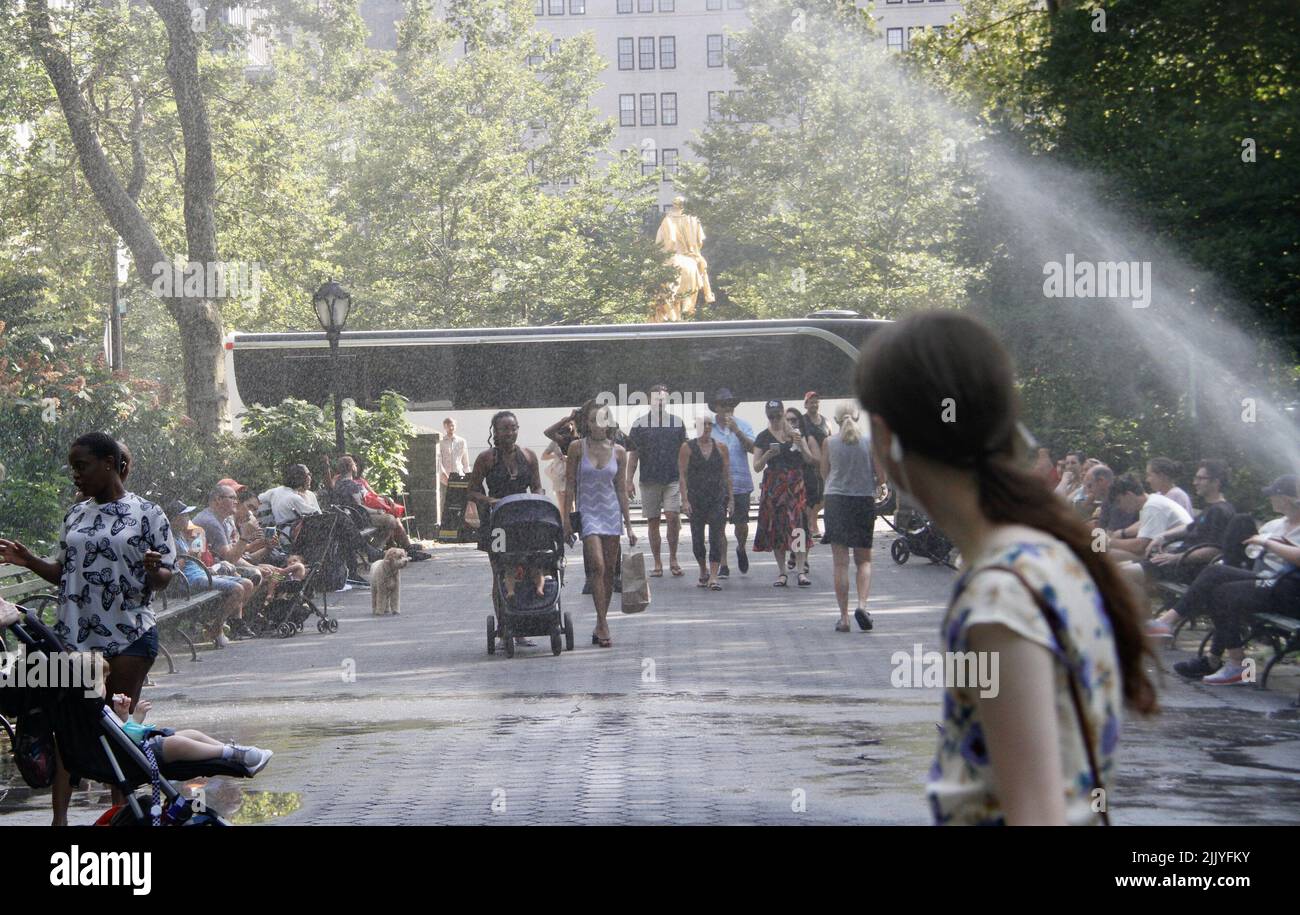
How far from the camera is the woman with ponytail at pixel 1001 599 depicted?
1.94 m

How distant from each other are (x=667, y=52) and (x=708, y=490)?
33.7 meters

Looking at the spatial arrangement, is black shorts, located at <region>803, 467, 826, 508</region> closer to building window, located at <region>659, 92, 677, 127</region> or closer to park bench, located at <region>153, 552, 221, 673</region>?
park bench, located at <region>153, 552, 221, 673</region>

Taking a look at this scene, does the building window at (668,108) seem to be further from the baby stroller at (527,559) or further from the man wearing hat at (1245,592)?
the man wearing hat at (1245,592)

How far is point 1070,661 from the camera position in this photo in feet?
6.50

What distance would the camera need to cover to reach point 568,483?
42.0 feet

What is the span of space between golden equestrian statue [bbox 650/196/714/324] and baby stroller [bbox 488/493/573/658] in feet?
87.8

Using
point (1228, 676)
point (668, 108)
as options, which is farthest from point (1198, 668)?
point (668, 108)

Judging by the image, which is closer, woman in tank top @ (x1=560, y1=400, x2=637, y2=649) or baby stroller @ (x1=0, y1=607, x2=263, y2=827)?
baby stroller @ (x1=0, y1=607, x2=263, y2=827)

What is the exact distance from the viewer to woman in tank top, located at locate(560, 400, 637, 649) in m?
12.7

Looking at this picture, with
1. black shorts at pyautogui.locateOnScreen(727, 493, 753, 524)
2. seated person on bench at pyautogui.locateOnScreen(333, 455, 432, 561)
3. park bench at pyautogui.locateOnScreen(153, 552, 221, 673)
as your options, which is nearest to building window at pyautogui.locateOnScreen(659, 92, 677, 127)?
seated person on bench at pyautogui.locateOnScreen(333, 455, 432, 561)

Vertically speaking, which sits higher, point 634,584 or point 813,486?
point 813,486

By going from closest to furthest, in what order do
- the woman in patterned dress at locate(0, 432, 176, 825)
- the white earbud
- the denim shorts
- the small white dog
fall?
the white earbud, the woman in patterned dress at locate(0, 432, 176, 825), the denim shorts, the small white dog

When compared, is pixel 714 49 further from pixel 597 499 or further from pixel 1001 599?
pixel 1001 599
